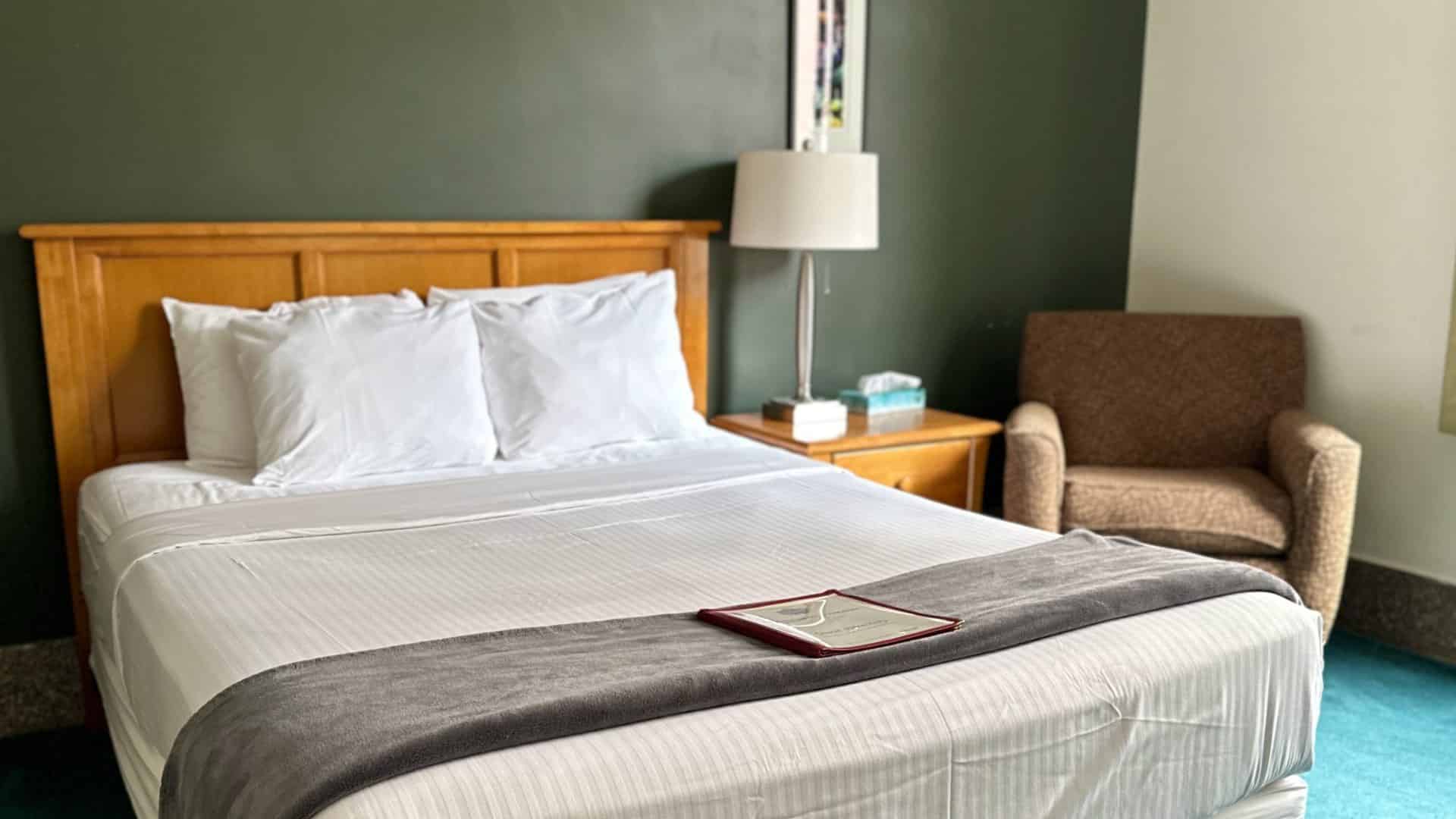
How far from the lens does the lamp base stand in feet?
11.2

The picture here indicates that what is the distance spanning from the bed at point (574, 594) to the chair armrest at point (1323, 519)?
3.87 feet

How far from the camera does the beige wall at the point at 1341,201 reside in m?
3.43

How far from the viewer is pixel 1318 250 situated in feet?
12.2

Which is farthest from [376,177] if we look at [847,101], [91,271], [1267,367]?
[1267,367]

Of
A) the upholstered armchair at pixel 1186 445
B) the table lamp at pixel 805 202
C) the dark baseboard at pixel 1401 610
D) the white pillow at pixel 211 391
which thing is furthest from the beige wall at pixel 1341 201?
the white pillow at pixel 211 391

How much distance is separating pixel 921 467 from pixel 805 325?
1.71ft

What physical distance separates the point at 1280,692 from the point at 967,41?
8.35 ft

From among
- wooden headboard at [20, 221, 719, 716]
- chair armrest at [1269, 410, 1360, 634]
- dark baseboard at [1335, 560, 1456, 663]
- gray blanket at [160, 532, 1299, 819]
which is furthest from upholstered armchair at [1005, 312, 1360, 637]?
Result: wooden headboard at [20, 221, 719, 716]

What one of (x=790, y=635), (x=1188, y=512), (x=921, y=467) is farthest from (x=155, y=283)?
(x=1188, y=512)

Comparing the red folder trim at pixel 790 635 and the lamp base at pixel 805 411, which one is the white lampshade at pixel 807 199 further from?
the red folder trim at pixel 790 635

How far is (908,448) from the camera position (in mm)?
3445

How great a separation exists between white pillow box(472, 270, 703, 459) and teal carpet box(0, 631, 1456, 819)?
3.74 feet

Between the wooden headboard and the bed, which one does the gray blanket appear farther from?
the wooden headboard

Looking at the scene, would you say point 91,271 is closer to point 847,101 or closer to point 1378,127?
point 847,101
